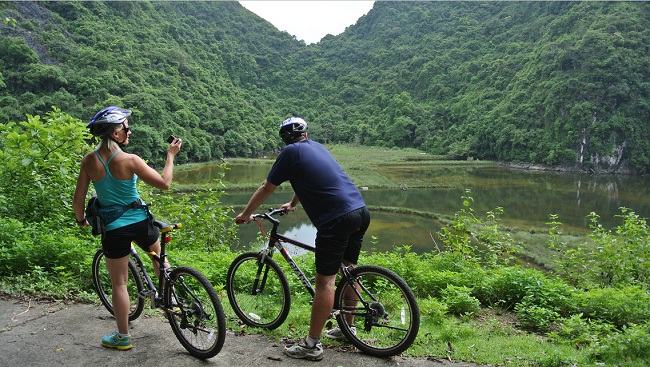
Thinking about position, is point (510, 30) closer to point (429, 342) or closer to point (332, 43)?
point (332, 43)

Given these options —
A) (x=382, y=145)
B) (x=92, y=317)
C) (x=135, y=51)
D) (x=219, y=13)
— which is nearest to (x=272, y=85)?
(x=219, y=13)

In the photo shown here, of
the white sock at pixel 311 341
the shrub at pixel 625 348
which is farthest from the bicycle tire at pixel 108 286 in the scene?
the shrub at pixel 625 348

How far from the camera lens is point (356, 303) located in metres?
3.68

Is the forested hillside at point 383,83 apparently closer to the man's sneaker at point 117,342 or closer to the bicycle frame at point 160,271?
the bicycle frame at point 160,271

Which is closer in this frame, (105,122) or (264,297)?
(105,122)

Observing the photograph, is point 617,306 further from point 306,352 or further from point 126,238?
point 126,238

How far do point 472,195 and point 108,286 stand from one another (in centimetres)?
3990

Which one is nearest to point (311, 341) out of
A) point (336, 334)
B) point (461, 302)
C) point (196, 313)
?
point (336, 334)

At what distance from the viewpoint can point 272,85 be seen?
15150cm

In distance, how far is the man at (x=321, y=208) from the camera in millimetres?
3354

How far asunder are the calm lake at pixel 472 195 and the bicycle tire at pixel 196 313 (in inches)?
609

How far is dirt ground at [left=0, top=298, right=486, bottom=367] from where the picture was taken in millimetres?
3396

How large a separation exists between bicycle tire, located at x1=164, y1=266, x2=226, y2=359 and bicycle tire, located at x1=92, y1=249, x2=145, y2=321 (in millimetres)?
530

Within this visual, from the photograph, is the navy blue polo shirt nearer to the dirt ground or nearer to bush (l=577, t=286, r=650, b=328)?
the dirt ground
